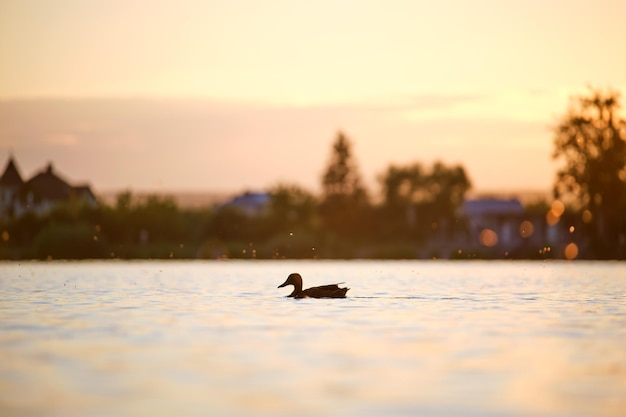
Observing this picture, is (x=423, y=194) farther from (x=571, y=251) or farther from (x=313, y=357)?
(x=313, y=357)

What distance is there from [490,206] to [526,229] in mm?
16986

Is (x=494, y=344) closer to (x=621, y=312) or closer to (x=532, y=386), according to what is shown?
(x=532, y=386)

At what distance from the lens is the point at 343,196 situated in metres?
160

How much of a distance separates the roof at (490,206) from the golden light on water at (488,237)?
2380 mm

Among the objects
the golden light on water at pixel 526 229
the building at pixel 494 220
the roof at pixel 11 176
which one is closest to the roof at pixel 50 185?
the roof at pixel 11 176

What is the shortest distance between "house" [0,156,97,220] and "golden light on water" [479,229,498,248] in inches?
2234

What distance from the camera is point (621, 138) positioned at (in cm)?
11012

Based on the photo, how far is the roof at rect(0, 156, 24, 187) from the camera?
184 meters

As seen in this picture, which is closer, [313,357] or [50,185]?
[313,357]

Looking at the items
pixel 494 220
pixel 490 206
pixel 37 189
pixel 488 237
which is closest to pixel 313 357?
pixel 488 237

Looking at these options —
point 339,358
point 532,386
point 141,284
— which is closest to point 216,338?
point 339,358

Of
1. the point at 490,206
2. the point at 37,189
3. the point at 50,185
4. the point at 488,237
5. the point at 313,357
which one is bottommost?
the point at 313,357

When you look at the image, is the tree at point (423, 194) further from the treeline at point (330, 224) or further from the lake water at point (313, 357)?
the lake water at point (313, 357)

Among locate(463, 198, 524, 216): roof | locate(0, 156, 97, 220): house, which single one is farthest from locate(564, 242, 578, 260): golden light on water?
locate(0, 156, 97, 220): house
